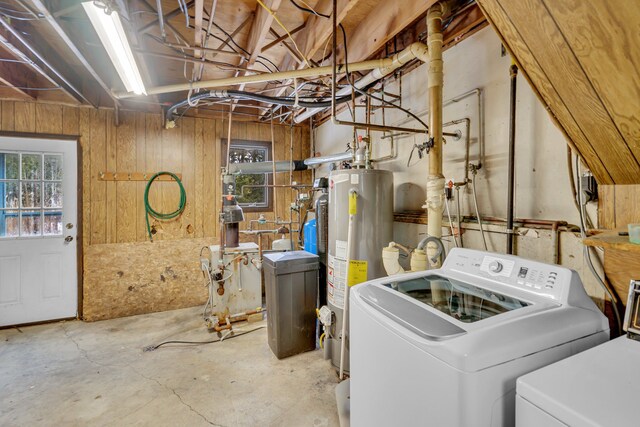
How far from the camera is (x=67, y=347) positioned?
9.35ft

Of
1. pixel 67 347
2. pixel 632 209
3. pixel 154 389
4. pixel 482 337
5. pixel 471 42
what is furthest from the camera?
pixel 67 347

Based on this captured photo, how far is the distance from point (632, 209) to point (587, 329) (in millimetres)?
559

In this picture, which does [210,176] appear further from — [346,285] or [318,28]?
[346,285]

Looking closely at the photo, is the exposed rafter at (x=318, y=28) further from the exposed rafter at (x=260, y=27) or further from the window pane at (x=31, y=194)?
the window pane at (x=31, y=194)

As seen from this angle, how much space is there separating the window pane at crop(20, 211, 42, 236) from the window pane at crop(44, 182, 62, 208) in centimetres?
14

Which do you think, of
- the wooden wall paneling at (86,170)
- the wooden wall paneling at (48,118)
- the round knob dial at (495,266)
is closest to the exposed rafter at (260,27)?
the round knob dial at (495,266)

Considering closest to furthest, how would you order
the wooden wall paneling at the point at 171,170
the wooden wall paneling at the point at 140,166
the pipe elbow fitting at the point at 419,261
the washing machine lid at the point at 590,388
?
the washing machine lid at the point at 590,388
the pipe elbow fitting at the point at 419,261
the wooden wall paneling at the point at 140,166
the wooden wall paneling at the point at 171,170

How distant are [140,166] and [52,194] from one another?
3.13 feet

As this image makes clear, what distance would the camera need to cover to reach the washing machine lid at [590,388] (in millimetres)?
627

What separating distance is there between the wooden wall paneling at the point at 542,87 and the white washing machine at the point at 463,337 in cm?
48

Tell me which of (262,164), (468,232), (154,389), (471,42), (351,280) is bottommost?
(154,389)

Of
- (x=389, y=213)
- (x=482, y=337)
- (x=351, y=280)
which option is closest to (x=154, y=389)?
(x=351, y=280)

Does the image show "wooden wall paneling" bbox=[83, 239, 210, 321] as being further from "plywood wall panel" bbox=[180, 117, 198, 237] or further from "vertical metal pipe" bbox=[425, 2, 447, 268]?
"vertical metal pipe" bbox=[425, 2, 447, 268]

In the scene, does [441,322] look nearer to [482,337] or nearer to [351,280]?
[482,337]
